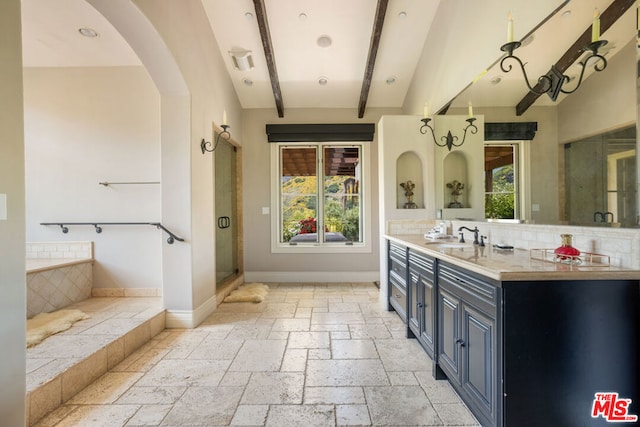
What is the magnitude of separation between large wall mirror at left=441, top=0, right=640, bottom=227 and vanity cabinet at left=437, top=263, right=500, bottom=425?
2.47 feet

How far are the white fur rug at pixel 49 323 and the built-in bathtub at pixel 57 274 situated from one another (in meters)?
0.16

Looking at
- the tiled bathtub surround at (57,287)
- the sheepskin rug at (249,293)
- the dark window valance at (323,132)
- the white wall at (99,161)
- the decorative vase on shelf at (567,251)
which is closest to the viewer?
the decorative vase on shelf at (567,251)

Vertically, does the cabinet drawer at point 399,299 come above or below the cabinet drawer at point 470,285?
below

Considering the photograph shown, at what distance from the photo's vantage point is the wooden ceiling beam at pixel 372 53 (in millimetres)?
3368

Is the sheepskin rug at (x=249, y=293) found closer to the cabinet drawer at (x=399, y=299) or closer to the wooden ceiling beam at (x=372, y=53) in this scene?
the cabinet drawer at (x=399, y=299)

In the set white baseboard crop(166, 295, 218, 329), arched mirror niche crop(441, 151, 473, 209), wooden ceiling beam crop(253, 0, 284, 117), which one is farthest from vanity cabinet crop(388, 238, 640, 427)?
wooden ceiling beam crop(253, 0, 284, 117)

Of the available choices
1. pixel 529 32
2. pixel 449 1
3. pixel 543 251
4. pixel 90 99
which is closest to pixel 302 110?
pixel 449 1

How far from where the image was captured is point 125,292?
365 cm

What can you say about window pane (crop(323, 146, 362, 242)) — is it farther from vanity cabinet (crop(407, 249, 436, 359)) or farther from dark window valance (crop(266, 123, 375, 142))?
vanity cabinet (crop(407, 249, 436, 359))

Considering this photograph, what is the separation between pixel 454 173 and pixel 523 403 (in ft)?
8.09

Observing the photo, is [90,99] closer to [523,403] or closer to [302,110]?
[302,110]

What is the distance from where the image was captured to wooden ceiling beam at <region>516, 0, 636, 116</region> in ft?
4.91

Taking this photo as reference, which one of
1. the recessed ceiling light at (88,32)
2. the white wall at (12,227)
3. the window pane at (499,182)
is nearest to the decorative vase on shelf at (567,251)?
the window pane at (499,182)

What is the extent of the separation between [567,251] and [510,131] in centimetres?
120
